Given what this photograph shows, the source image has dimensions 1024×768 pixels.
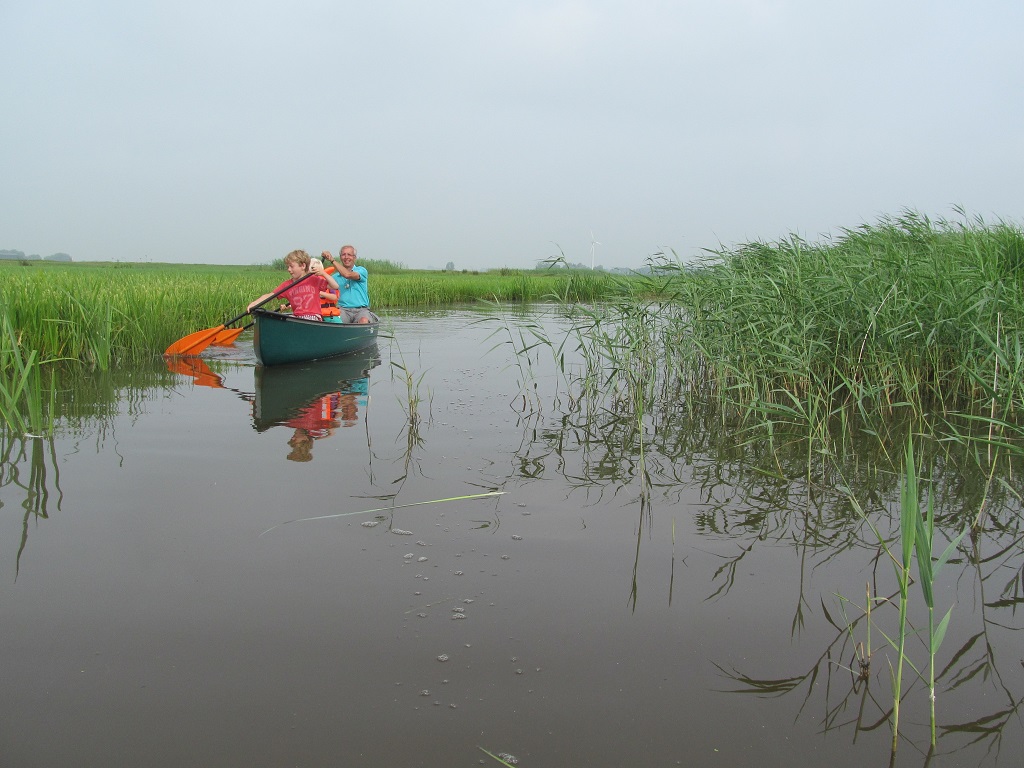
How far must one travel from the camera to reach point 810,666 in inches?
93.9

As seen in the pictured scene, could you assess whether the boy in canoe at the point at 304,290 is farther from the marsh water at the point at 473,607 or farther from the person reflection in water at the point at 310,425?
the marsh water at the point at 473,607

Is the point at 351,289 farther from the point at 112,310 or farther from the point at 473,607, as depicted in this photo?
the point at 473,607

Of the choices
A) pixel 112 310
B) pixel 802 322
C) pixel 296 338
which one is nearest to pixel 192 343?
pixel 112 310

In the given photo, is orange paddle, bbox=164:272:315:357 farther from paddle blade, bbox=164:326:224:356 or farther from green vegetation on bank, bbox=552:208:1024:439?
green vegetation on bank, bbox=552:208:1024:439

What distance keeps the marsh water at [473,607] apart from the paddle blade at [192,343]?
3452 mm

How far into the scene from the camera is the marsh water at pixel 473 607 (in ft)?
6.66

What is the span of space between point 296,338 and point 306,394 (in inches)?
52.2

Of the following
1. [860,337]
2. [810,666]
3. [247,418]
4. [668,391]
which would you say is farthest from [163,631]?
[668,391]

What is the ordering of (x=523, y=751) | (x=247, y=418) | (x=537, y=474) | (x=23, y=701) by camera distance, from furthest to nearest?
(x=247, y=418) → (x=537, y=474) → (x=23, y=701) → (x=523, y=751)

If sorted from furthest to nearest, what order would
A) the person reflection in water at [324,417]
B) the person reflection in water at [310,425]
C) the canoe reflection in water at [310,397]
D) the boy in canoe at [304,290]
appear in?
1. the boy in canoe at [304,290]
2. the canoe reflection in water at [310,397]
3. the person reflection in water at [324,417]
4. the person reflection in water at [310,425]

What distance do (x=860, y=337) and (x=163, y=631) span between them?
16.6ft

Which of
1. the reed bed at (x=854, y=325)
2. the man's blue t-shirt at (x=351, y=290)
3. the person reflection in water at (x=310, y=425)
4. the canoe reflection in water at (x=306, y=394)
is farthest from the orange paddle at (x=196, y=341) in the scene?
the reed bed at (x=854, y=325)

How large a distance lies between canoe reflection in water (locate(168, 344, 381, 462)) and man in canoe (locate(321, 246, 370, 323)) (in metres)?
0.54

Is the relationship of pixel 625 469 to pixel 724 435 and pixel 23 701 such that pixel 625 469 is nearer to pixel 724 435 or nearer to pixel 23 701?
pixel 724 435
